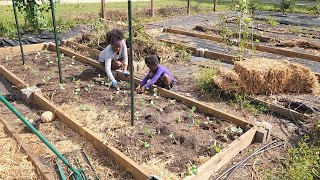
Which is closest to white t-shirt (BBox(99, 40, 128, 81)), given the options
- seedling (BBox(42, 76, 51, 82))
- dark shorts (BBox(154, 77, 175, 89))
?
dark shorts (BBox(154, 77, 175, 89))

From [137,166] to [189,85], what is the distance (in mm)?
2832

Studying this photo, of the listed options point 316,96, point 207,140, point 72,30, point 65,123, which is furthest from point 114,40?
point 72,30

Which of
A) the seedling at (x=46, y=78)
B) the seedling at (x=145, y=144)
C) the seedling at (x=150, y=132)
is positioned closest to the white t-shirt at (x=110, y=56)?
the seedling at (x=46, y=78)

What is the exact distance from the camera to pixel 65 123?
13.4 feet

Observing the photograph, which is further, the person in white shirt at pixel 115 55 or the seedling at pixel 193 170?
the person in white shirt at pixel 115 55

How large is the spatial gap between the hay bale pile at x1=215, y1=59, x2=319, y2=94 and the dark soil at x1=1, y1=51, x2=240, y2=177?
906mm

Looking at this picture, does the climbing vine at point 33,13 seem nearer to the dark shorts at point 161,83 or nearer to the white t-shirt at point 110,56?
the white t-shirt at point 110,56

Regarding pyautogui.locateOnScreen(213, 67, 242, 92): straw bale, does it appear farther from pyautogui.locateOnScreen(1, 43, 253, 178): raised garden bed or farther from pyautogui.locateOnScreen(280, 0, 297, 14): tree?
pyautogui.locateOnScreen(280, 0, 297, 14): tree

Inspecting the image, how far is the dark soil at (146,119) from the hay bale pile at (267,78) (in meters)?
0.91

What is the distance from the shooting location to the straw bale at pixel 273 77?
4.74 meters

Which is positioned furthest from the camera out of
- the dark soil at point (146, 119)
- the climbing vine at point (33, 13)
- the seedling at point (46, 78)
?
the climbing vine at point (33, 13)

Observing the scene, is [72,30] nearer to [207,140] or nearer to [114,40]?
[114,40]

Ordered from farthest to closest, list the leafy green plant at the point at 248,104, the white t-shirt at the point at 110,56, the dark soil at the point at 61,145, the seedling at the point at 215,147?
the white t-shirt at the point at 110,56 → the leafy green plant at the point at 248,104 → the seedling at the point at 215,147 → the dark soil at the point at 61,145

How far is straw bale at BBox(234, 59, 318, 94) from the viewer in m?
4.74
